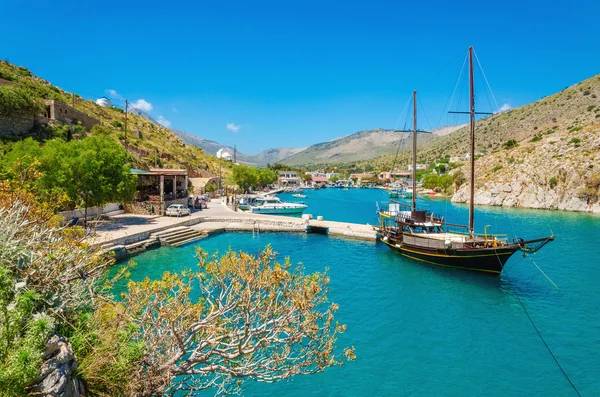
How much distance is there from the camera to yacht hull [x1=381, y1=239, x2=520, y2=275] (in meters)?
20.7

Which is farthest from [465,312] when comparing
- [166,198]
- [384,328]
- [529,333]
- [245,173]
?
[245,173]

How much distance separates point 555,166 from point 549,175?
5.71ft

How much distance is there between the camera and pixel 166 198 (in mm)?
38375

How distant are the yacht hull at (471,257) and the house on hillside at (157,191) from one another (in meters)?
25.3

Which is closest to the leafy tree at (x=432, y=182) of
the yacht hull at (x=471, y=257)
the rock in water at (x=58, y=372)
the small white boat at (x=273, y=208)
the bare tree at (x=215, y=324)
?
the small white boat at (x=273, y=208)

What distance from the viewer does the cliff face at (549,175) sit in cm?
5553

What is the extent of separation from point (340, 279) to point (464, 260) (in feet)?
26.4

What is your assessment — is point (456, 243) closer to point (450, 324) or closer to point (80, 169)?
point (450, 324)

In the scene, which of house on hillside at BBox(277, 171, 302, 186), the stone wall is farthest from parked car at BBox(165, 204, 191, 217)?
house on hillside at BBox(277, 171, 302, 186)

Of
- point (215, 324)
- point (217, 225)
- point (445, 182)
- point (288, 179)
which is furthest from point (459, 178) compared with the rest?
point (215, 324)

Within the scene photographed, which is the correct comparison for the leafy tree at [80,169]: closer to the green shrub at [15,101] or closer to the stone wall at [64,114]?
the green shrub at [15,101]

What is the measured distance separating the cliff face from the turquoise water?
35951mm

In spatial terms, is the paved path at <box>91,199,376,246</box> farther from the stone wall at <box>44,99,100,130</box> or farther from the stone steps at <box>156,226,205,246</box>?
the stone wall at <box>44,99,100,130</box>

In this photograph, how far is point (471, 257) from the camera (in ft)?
71.0
